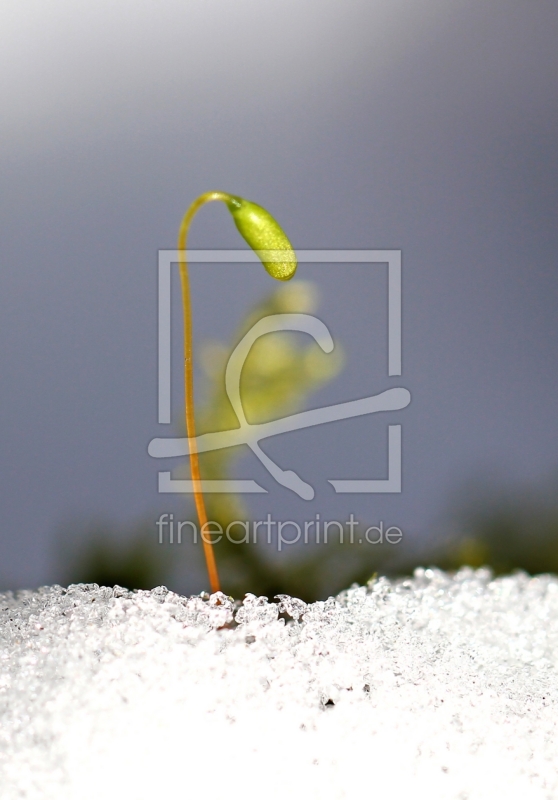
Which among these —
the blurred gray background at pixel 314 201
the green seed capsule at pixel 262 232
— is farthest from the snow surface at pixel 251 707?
the blurred gray background at pixel 314 201

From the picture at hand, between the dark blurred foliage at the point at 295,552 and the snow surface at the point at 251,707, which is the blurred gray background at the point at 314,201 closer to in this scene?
the dark blurred foliage at the point at 295,552

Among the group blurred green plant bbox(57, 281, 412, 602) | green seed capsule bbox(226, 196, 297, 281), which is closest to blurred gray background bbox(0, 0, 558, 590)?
blurred green plant bbox(57, 281, 412, 602)

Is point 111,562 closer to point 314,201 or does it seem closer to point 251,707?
point 251,707

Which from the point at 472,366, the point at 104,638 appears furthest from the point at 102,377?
the point at 104,638

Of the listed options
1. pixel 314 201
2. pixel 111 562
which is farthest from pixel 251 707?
pixel 314 201

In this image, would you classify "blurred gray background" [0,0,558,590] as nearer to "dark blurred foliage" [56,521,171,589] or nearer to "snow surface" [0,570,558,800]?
"dark blurred foliage" [56,521,171,589]

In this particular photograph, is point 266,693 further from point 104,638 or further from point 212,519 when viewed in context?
point 212,519
